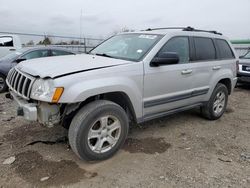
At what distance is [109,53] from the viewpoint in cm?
445

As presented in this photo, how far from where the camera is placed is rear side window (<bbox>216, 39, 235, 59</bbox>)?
549 centimetres

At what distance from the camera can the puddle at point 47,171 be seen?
3.10m

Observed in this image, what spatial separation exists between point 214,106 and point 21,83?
3.85 m

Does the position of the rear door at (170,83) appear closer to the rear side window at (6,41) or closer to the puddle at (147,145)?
the puddle at (147,145)

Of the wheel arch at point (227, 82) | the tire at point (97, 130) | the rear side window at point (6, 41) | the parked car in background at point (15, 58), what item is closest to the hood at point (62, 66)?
the tire at point (97, 130)

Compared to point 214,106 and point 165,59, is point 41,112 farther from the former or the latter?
point 214,106

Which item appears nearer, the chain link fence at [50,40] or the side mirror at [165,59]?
the side mirror at [165,59]

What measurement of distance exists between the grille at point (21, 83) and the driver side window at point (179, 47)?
215cm

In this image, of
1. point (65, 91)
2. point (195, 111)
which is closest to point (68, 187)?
point (65, 91)

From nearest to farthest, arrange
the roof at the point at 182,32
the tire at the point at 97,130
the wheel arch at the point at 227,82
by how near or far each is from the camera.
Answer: the tire at the point at 97,130, the roof at the point at 182,32, the wheel arch at the point at 227,82

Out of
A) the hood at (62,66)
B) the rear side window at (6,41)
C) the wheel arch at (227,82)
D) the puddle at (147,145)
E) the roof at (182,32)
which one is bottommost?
the puddle at (147,145)

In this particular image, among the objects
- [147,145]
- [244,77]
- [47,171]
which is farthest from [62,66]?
[244,77]

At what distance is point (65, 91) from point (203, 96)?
9.93ft

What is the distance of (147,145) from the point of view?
13.6ft
